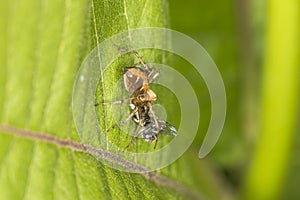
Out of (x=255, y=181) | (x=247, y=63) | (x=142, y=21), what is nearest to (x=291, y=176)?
(x=247, y=63)

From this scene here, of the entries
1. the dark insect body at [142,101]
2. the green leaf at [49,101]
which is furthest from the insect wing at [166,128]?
the green leaf at [49,101]

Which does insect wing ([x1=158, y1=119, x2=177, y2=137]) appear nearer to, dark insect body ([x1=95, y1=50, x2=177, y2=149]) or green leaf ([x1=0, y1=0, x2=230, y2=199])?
dark insect body ([x1=95, y1=50, x2=177, y2=149])

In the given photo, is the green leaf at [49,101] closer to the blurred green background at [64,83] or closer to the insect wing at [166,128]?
the blurred green background at [64,83]

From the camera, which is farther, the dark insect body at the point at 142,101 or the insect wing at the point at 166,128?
the insect wing at the point at 166,128

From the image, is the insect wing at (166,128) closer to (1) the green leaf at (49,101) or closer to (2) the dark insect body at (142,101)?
(2) the dark insect body at (142,101)

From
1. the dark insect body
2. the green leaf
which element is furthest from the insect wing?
the green leaf

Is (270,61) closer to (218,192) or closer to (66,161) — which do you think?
(218,192)

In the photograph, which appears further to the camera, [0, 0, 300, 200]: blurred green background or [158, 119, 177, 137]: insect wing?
[158, 119, 177, 137]: insect wing

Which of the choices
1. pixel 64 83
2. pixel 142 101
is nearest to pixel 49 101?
pixel 64 83
